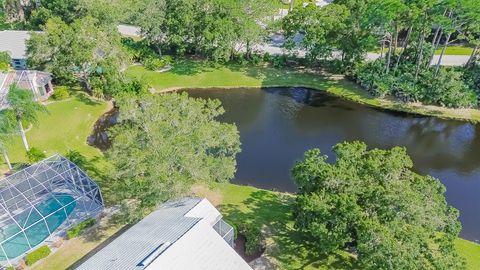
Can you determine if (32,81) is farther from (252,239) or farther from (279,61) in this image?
(252,239)

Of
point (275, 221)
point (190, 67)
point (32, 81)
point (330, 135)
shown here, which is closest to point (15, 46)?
point (32, 81)

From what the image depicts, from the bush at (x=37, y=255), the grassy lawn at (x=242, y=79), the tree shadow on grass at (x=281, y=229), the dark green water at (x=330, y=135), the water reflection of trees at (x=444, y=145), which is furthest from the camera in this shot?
the grassy lawn at (x=242, y=79)

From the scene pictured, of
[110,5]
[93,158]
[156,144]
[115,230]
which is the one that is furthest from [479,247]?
[110,5]

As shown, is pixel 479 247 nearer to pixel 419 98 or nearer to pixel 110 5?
pixel 419 98

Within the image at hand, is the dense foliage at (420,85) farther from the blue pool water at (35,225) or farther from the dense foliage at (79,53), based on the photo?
the blue pool water at (35,225)

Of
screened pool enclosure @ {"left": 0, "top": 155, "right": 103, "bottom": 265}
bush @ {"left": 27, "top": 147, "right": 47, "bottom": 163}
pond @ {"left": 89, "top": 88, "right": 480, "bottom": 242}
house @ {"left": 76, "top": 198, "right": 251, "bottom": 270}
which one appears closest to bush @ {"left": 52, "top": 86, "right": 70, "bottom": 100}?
pond @ {"left": 89, "top": 88, "right": 480, "bottom": 242}

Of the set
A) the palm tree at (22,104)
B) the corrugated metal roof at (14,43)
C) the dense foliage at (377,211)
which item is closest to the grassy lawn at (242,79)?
the corrugated metal roof at (14,43)
